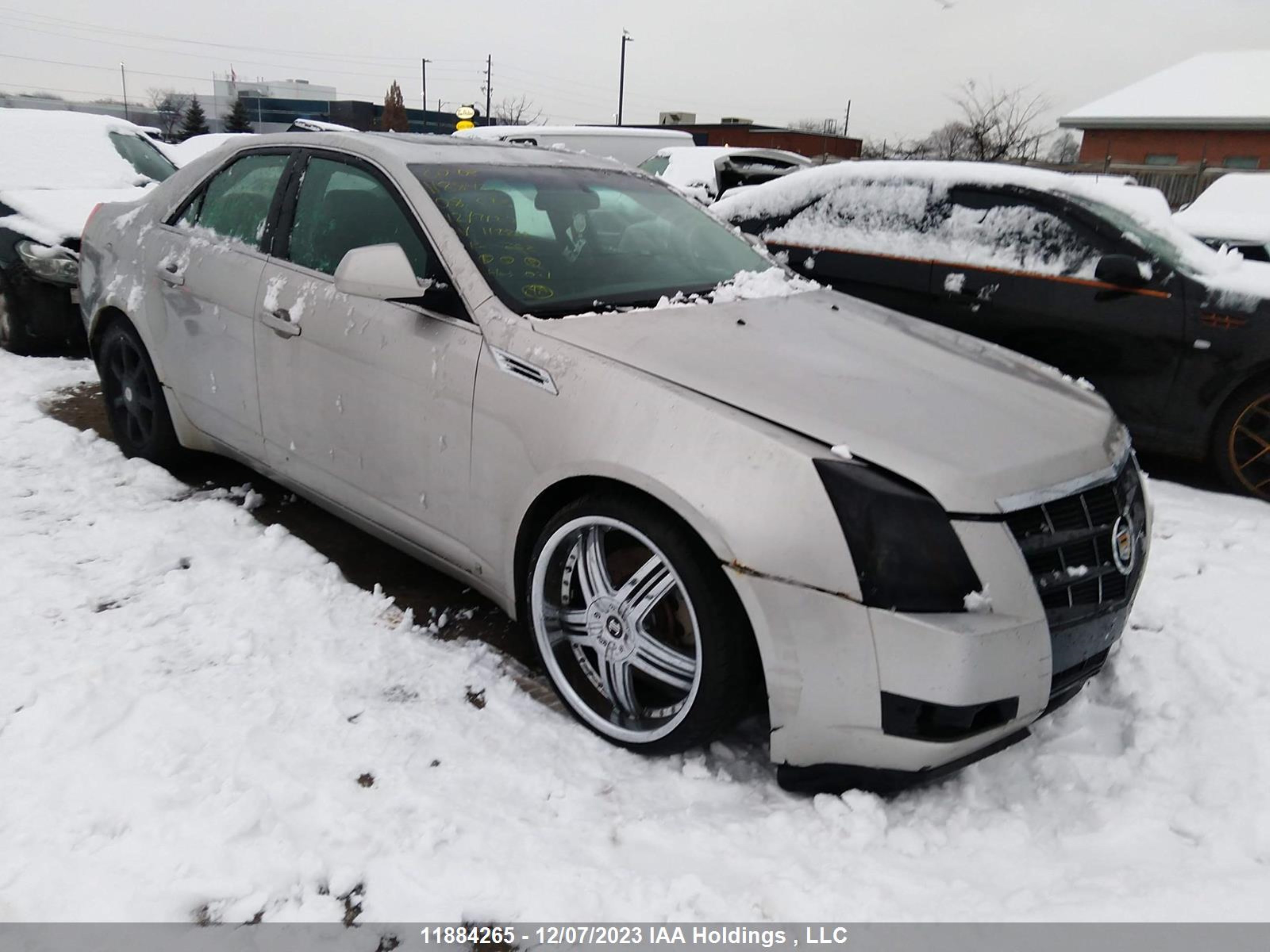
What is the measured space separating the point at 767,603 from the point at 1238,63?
38576mm

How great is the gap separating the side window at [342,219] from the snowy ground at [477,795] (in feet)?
4.05

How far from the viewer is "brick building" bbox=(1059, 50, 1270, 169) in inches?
1085

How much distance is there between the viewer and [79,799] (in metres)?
2.21

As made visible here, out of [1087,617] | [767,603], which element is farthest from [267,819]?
[1087,617]

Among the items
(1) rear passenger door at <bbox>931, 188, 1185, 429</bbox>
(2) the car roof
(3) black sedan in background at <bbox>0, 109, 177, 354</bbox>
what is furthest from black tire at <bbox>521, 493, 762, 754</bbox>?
(3) black sedan in background at <bbox>0, 109, 177, 354</bbox>


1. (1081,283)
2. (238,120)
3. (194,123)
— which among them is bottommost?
(1081,283)

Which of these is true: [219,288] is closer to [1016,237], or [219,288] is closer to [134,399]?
[134,399]

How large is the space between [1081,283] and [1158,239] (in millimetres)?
482

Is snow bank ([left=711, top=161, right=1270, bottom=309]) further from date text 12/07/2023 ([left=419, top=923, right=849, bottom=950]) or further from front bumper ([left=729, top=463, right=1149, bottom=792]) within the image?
date text 12/07/2023 ([left=419, top=923, right=849, bottom=950])

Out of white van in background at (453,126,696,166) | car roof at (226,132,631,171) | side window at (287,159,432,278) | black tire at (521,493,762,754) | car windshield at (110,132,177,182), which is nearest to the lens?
black tire at (521,493,762,754)

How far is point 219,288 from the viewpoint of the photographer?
3.63 metres

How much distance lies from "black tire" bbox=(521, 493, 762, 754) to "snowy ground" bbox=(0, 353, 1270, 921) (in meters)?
0.12

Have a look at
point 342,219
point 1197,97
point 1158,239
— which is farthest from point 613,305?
point 1197,97

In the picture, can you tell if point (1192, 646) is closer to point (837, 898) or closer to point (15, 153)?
point (837, 898)
